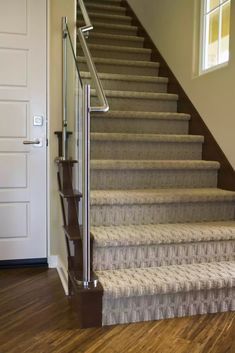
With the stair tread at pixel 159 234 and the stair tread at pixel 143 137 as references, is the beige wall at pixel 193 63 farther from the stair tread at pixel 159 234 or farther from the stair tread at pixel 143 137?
the stair tread at pixel 159 234

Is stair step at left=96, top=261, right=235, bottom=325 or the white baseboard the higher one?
stair step at left=96, top=261, right=235, bottom=325

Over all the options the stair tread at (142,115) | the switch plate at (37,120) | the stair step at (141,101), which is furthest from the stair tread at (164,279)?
the stair step at (141,101)

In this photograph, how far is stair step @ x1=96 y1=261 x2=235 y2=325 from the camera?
195 centimetres

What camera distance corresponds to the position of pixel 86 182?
6.26 ft

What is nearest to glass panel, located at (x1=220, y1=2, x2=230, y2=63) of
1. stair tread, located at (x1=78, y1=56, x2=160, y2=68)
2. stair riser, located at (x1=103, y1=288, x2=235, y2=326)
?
stair tread, located at (x1=78, y1=56, x2=160, y2=68)

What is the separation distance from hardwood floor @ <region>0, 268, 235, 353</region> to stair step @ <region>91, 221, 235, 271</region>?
347 mm

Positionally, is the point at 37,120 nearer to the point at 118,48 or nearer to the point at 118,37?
the point at 118,48

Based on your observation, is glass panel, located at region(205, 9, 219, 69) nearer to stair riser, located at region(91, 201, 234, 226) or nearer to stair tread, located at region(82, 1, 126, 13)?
stair riser, located at region(91, 201, 234, 226)

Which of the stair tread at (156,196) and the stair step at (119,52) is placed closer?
the stair tread at (156,196)

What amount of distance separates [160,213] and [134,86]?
1666 millimetres

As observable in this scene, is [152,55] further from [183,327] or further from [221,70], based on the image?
[183,327]

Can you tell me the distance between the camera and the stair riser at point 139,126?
320 centimetres

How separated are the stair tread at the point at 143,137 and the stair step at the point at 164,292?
3.72 feet

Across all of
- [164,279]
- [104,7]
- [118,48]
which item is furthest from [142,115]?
[104,7]
